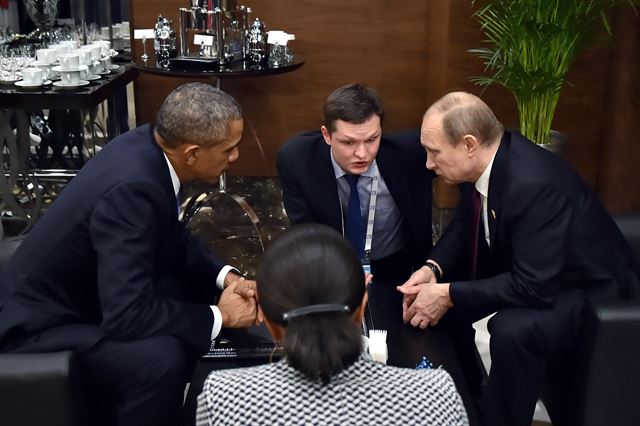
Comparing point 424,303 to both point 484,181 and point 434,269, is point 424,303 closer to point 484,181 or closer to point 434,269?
point 434,269

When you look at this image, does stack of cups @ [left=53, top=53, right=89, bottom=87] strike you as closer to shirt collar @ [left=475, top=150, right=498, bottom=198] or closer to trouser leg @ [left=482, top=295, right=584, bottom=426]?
shirt collar @ [left=475, top=150, right=498, bottom=198]

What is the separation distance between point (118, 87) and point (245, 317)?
2985 millimetres

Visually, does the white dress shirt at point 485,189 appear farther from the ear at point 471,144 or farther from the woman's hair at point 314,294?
the woman's hair at point 314,294

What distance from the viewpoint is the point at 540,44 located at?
14.0ft

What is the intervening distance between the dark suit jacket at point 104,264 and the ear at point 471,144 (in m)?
0.89

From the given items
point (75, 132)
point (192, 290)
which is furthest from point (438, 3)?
point (192, 290)

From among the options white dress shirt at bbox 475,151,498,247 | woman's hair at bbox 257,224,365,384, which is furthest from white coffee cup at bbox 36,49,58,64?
woman's hair at bbox 257,224,365,384

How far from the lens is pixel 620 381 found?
8.16ft

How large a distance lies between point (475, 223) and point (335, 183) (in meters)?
0.52

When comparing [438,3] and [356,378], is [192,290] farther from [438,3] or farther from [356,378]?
[438,3]

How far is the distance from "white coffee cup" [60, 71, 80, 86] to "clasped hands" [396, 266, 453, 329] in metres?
2.73

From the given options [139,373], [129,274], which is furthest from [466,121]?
[139,373]

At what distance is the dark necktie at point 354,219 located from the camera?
3.15 m

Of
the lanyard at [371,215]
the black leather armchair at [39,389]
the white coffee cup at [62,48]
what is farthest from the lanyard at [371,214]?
the white coffee cup at [62,48]
